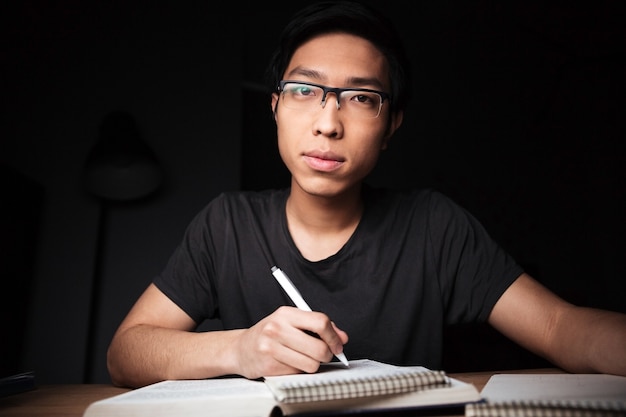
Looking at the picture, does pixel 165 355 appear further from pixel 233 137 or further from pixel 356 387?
pixel 233 137

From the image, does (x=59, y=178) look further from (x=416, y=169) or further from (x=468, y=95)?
(x=468, y=95)

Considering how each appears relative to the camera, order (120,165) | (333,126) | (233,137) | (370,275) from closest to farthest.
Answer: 1. (333,126)
2. (370,275)
3. (120,165)
4. (233,137)

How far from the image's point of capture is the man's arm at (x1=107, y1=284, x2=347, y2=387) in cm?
78

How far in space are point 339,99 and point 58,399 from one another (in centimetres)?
89

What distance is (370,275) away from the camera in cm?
134

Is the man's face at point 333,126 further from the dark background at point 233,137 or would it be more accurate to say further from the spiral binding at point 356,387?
the dark background at point 233,137

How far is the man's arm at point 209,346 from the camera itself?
78cm

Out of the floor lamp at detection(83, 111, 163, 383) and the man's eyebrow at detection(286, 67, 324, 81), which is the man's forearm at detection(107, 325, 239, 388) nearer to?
the man's eyebrow at detection(286, 67, 324, 81)

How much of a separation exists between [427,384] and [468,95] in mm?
4054

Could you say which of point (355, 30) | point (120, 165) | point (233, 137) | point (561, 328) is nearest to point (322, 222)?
point (355, 30)

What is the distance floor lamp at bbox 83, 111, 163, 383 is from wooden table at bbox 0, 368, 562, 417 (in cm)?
163

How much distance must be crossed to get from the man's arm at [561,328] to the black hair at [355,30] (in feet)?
2.03

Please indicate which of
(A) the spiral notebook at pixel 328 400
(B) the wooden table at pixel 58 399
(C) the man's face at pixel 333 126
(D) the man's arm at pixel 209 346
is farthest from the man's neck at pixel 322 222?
(A) the spiral notebook at pixel 328 400

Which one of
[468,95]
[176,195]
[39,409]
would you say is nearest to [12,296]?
[176,195]
